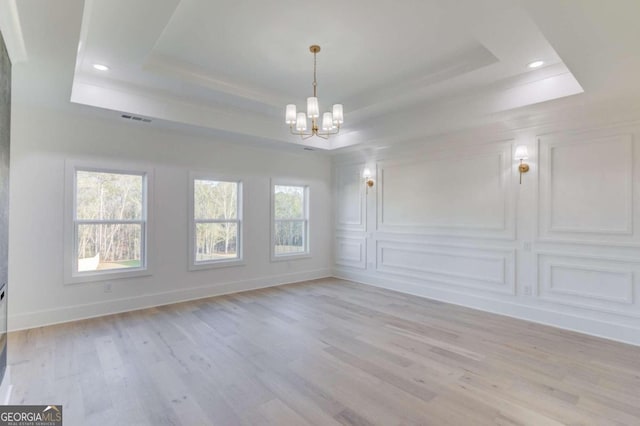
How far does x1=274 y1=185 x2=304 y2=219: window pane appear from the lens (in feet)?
21.1

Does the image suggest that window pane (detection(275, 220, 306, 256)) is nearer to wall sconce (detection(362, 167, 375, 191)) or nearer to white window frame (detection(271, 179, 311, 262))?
white window frame (detection(271, 179, 311, 262))

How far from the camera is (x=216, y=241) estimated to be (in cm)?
559

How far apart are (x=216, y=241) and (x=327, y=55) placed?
3.56 metres

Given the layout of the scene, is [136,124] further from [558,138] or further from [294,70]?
[558,138]

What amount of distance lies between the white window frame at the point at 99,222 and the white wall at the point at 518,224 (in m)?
3.83

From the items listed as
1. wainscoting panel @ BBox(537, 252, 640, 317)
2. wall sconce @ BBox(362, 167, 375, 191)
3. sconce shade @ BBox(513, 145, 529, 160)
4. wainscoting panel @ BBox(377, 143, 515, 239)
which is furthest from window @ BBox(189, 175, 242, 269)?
wainscoting panel @ BBox(537, 252, 640, 317)

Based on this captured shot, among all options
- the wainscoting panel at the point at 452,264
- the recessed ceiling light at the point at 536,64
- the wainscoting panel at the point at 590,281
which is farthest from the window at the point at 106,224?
the wainscoting panel at the point at 590,281

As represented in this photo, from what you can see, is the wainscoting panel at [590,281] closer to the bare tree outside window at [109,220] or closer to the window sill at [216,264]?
the window sill at [216,264]

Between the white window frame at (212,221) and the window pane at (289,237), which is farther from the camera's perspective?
the window pane at (289,237)

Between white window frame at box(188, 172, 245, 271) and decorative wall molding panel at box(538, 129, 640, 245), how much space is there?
4.58 m

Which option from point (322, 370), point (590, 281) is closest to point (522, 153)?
point (590, 281)

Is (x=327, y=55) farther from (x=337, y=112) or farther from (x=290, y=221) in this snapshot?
(x=290, y=221)

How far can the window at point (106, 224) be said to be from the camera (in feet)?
14.0

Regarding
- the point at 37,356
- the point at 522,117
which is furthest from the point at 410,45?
the point at 37,356
